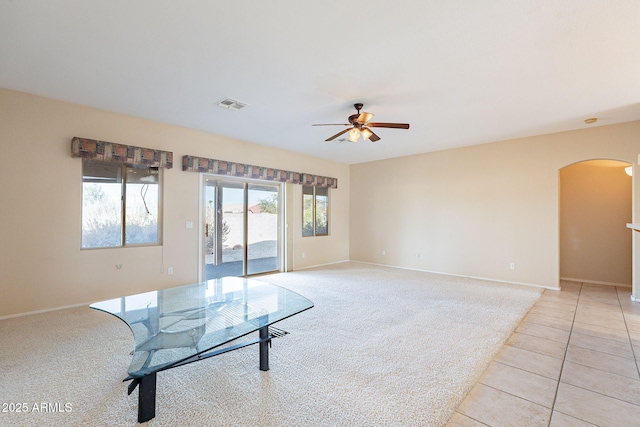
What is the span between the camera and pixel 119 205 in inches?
161

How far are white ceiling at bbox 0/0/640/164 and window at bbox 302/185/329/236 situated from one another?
2.79 metres

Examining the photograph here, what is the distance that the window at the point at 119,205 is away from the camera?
12.6ft

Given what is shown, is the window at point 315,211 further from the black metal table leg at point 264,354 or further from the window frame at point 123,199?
Answer: the black metal table leg at point 264,354

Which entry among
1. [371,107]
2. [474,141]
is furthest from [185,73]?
[474,141]

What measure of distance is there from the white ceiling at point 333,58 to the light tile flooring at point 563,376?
2.66 m

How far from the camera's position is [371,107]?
12.0 ft

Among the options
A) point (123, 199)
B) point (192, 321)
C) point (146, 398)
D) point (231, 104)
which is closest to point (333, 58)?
point (231, 104)

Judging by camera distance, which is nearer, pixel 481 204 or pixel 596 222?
pixel 596 222

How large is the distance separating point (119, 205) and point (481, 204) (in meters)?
6.27

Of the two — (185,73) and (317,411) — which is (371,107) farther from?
(317,411)

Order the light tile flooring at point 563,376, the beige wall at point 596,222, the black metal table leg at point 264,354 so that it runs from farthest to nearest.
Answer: the beige wall at point 596,222 → the black metal table leg at point 264,354 → the light tile flooring at point 563,376

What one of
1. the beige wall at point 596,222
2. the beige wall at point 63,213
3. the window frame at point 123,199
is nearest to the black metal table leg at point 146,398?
the beige wall at point 63,213

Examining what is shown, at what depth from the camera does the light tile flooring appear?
173 centimetres

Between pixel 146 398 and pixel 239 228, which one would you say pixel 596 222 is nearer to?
pixel 239 228
